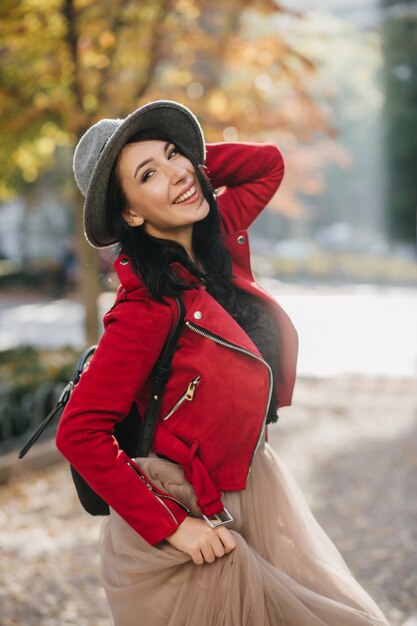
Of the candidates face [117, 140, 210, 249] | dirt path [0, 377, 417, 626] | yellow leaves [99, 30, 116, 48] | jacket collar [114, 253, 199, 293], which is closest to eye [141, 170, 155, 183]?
face [117, 140, 210, 249]

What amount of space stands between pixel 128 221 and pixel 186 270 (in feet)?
0.64

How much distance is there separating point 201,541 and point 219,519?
0.26 ft

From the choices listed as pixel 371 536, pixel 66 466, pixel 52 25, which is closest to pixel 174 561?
pixel 371 536

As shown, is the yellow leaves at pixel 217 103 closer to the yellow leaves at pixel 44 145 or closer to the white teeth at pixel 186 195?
the yellow leaves at pixel 44 145

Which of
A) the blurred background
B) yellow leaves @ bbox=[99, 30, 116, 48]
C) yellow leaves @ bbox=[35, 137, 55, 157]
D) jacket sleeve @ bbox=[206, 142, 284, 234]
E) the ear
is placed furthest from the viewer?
yellow leaves @ bbox=[35, 137, 55, 157]

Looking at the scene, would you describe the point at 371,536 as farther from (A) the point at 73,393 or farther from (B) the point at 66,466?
(A) the point at 73,393

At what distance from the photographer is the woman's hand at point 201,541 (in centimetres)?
181

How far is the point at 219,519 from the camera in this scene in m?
1.87

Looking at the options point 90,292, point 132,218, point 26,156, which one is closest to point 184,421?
point 132,218

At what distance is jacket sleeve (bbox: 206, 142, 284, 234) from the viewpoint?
237cm

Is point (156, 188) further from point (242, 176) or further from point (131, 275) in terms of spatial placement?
point (242, 176)

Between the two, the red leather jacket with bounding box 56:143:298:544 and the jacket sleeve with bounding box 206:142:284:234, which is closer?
the red leather jacket with bounding box 56:143:298:544

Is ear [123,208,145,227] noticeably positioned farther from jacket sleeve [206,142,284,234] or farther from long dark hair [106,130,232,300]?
jacket sleeve [206,142,284,234]

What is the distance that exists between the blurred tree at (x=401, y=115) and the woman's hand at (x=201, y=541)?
87.8 ft
